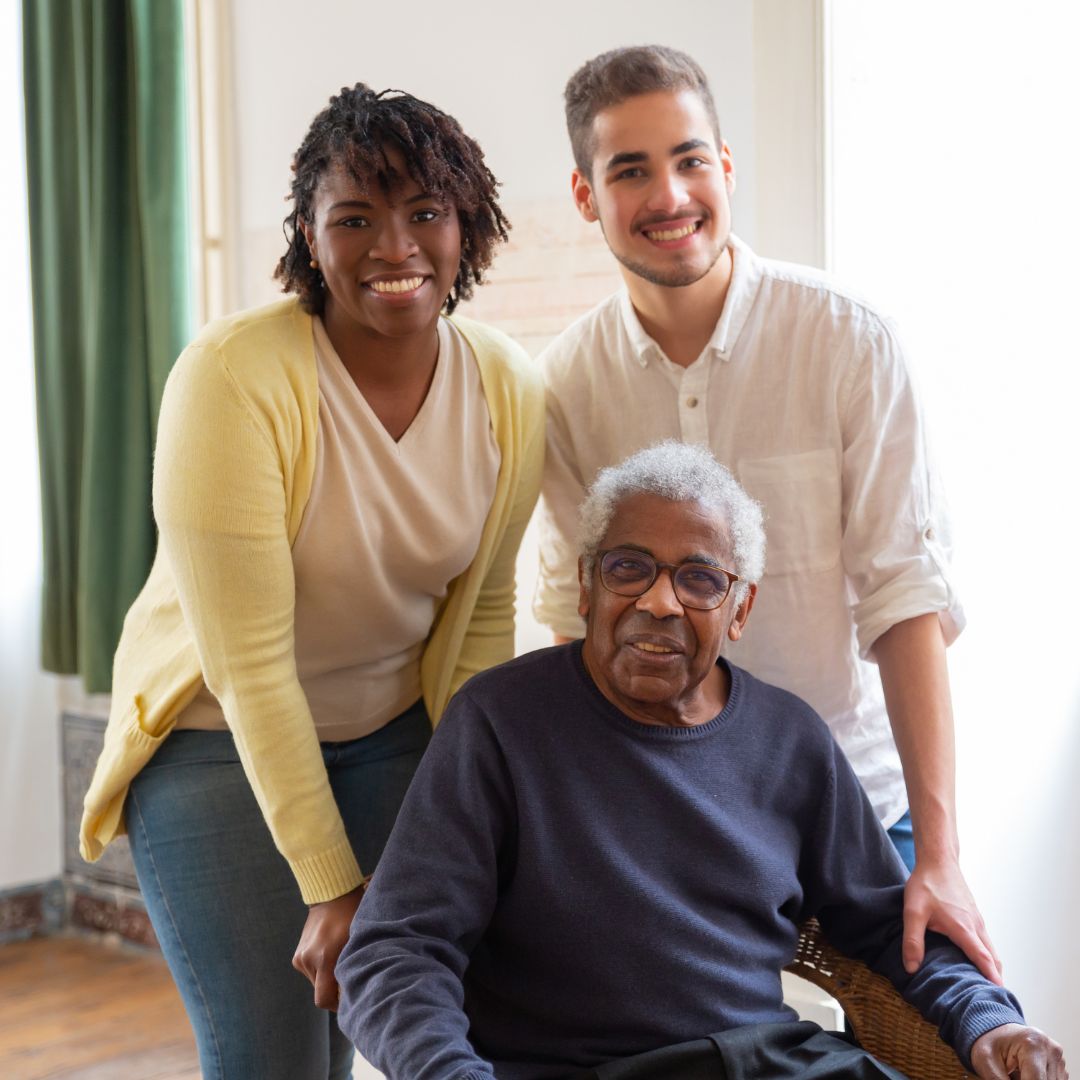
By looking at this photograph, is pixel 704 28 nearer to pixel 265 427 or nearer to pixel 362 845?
pixel 265 427

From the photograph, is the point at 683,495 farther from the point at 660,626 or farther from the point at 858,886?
the point at 858,886

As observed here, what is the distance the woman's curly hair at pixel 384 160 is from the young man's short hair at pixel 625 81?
19 cm

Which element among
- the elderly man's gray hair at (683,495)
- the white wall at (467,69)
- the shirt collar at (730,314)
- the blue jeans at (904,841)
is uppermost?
the white wall at (467,69)

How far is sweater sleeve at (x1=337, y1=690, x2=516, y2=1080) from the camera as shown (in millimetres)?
1438

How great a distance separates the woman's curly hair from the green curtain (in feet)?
6.03

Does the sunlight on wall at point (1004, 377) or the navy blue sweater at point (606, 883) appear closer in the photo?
the navy blue sweater at point (606, 883)

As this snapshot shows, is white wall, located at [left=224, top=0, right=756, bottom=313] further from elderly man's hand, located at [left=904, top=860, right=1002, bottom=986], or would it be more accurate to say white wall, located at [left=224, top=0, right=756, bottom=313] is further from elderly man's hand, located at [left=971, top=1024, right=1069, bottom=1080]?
elderly man's hand, located at [left=971, top=1024, right=1069, bottom=1080]

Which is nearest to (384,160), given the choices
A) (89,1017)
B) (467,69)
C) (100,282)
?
(467,69)

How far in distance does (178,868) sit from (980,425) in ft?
5.20

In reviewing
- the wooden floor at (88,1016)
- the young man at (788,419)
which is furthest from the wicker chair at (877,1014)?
the wooden floor at (88,1016)

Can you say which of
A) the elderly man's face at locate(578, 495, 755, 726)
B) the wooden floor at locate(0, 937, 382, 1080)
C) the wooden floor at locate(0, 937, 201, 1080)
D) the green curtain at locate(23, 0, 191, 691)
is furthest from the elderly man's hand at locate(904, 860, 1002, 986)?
the green curtain at locate(23, 0, 191, 691)

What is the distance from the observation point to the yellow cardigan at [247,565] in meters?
1.59

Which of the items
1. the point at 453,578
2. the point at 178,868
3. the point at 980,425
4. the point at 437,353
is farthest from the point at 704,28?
the point at 178,868

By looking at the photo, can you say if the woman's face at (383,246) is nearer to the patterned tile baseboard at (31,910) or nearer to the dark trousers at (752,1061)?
the dark trousers at (752,1061)
